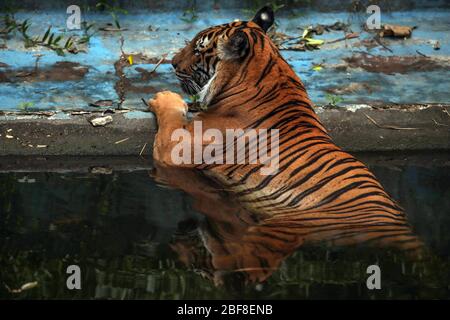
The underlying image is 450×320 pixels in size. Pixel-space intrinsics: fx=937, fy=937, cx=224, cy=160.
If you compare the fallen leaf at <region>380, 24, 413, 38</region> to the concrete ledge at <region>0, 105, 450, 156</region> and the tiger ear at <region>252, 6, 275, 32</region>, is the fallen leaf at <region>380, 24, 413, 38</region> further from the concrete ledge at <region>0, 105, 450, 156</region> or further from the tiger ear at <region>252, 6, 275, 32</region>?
the tiger ear at <region>252, 6, 275, 32</region>

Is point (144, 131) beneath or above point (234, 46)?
beneath

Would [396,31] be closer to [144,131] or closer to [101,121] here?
[144,131]

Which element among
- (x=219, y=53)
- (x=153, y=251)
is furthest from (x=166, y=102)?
(x=153, y=251)

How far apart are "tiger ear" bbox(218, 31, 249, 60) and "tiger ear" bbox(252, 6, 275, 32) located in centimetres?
40

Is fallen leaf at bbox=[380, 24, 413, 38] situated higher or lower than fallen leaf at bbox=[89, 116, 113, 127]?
higher

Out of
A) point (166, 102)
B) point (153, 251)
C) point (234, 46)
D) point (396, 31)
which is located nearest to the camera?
point (153, 251)

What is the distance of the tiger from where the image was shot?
501 cm

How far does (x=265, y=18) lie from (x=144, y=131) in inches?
44.7

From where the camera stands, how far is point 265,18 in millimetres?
5934

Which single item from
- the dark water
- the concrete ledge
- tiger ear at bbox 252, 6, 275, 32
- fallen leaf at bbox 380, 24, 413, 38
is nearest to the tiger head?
tiger ear at bbox 252, 6, 275, 32

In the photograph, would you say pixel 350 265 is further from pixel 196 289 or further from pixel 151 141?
pixel 151 141

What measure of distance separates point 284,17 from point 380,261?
371cm

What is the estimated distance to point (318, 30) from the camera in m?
7.83
